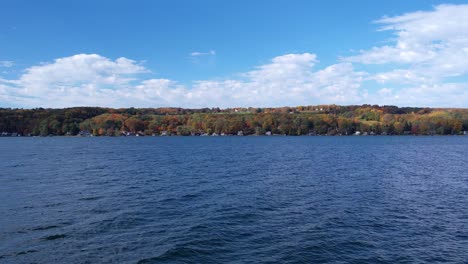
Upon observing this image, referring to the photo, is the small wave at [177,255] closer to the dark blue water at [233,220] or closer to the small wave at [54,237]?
the dark blue water at [233,220]

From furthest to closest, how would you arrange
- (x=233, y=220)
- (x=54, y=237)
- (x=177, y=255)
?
1. (x=233, y=220)
2. (x=54, y=237)
3. (x=177, y=255)

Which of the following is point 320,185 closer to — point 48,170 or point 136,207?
point 136,207

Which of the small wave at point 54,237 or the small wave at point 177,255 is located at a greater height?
the small wave at point 54,237

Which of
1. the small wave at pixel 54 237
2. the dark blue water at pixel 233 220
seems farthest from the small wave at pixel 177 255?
the small wave at pixel 54 237

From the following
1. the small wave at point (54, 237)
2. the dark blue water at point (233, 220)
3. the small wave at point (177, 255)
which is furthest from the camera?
the small wave at point (54, 237)

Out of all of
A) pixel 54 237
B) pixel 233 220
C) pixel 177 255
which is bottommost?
pixel 177 255

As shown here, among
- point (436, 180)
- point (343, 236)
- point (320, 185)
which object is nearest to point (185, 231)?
point (343, 236)

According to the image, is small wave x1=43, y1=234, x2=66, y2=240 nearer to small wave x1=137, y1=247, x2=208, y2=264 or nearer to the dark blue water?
the dark blue water

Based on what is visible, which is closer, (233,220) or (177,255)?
(177,255)

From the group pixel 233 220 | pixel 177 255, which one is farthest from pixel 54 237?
pixel 233 220

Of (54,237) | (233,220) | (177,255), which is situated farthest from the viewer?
(233,220)

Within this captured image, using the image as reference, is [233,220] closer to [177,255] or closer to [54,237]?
[177,255]

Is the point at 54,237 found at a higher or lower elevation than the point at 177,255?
higher

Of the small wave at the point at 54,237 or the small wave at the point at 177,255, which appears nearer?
the small wave at the point at 177,255
